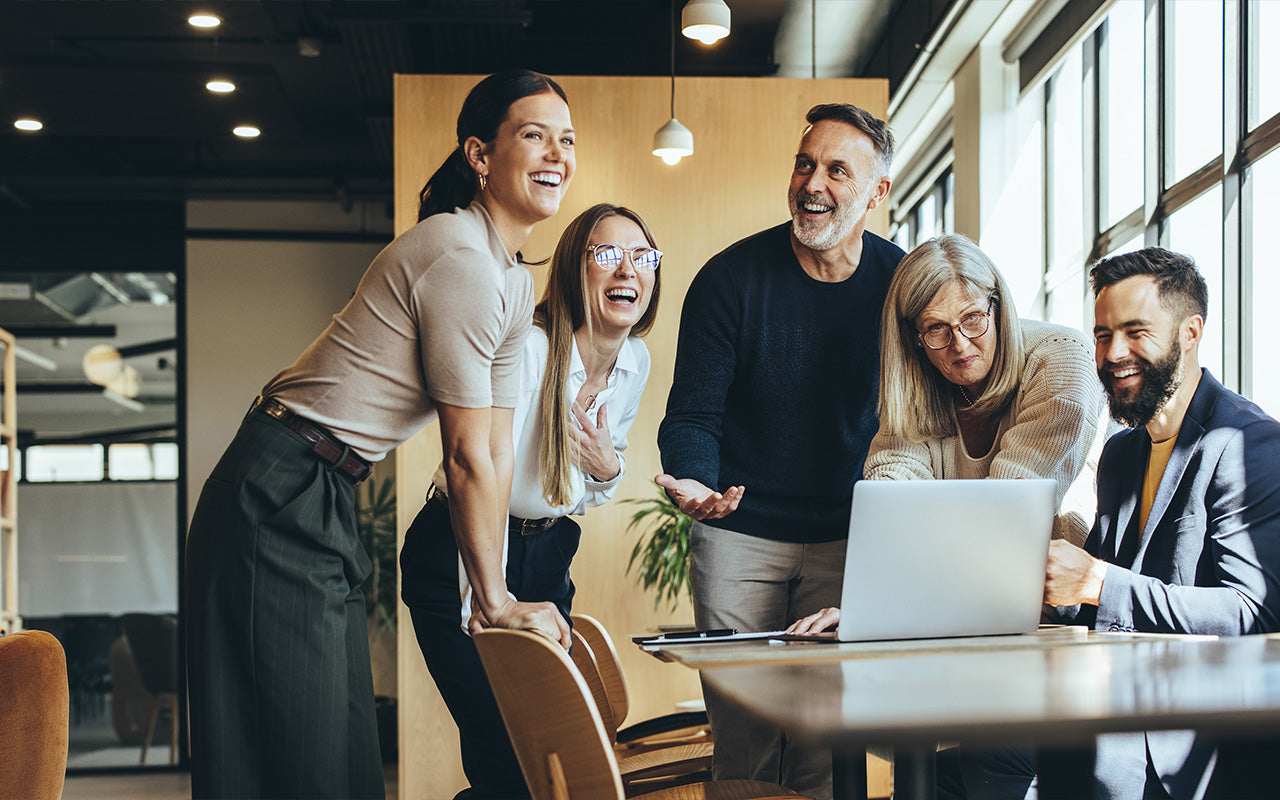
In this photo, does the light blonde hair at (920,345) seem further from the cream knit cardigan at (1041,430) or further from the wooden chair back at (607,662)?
the wooden chair back at (607,662)

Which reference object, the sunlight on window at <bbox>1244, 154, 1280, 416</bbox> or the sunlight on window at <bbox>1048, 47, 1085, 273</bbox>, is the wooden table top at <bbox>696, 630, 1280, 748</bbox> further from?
the sunlight on window at <bbox>1048, 47, 1085, 273</bbox>

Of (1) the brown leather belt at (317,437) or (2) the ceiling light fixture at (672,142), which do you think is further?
(2) the ceiling light fixture at (672,142)

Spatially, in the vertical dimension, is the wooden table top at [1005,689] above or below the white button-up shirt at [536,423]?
below

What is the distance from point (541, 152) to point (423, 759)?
3.89m

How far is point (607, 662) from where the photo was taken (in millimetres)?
2996

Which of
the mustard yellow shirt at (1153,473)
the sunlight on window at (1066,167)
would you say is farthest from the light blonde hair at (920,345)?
the sunlight on window at (1066,167)

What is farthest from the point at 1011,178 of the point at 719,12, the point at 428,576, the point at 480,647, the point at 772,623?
the point at 480,647

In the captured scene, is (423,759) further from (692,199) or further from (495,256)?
(495,256)

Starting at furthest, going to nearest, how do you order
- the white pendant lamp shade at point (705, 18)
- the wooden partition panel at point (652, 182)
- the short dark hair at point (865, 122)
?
1. the wooden partition panel at point (652, 182)
2. the white pendant lamp shade at point (705, 18)
3. the short dark hair at point (865, 122)

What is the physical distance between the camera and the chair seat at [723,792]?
→ 81.5 inches

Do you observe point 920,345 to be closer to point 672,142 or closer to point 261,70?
point 672,142

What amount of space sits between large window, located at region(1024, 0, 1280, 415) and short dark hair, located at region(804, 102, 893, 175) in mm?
2008

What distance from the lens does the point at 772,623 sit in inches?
103

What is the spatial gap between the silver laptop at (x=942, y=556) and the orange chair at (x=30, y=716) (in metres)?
1.67
